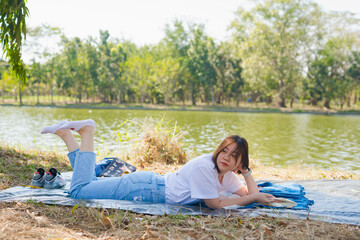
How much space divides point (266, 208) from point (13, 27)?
15.3 feet

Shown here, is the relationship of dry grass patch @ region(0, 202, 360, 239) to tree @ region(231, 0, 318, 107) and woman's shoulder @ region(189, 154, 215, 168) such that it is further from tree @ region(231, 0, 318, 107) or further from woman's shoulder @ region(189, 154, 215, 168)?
tree @ region(231, 0, 318, 107)

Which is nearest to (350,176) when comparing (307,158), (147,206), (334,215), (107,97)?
(334,215)

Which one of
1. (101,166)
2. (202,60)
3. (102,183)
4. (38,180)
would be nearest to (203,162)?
(102,183)

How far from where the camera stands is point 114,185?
3355 millimetres

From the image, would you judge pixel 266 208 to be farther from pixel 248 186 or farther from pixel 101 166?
pixel 101 166

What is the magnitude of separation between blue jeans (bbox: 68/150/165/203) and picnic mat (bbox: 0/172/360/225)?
0.22 feet

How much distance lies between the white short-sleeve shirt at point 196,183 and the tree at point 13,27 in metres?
3.72

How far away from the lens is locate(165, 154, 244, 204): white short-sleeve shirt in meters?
2.90

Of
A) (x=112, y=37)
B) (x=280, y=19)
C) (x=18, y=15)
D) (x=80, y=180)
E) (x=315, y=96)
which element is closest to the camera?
(x=80, y=180)

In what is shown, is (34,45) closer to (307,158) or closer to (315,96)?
(315,96)

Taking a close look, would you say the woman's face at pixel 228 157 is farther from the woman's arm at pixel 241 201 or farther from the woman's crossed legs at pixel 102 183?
the woman's crossed legs at pixel 102 183

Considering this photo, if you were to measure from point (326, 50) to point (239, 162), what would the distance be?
36.6 meters

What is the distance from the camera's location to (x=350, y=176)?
5414mm

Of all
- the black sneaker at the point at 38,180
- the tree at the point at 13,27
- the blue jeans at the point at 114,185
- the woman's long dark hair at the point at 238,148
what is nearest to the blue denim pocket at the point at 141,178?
the blue jeans at the point at 114,185
